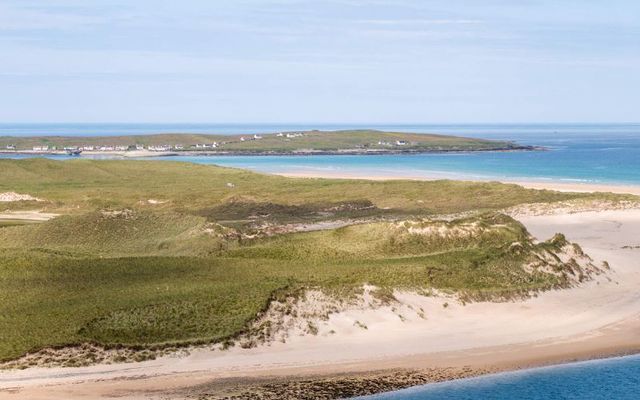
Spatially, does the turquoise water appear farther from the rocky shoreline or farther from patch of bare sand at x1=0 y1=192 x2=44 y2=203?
patch of bare sand at x1=0 y1=192 x2=44 y2=203

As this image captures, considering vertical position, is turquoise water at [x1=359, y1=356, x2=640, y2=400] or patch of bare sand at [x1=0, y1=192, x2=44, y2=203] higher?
turquoise water at [x1=359, y1=356, x2=640, y2=400]

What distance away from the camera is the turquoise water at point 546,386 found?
32.2 meters

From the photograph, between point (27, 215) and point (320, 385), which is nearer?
point (320, 385)

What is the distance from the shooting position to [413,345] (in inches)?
1517

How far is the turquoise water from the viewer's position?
106ft

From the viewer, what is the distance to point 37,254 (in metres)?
48.4

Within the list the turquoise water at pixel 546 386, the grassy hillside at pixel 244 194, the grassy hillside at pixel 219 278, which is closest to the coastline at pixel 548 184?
the grassy hillside at pixel 244 194

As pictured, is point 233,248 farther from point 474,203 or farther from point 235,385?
point 474,203

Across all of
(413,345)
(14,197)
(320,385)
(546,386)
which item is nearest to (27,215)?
(14,197)

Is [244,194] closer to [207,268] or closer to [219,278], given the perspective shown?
[207,268]

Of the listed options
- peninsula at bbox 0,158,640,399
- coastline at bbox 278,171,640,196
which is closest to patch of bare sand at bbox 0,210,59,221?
peninsula at bbox 0,158,640,399

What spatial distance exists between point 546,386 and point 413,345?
6.66m

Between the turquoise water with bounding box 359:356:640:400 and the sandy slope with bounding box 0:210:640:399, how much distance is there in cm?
161

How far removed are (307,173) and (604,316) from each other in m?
127
